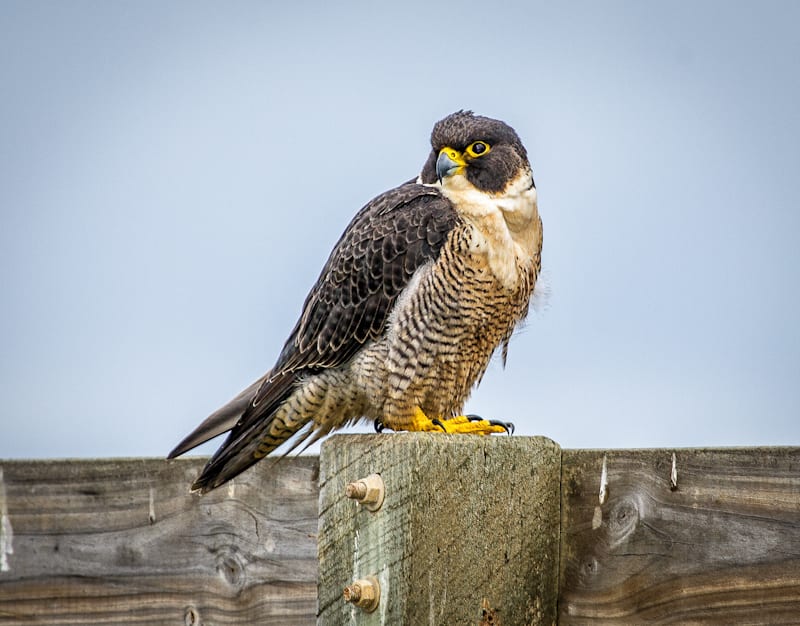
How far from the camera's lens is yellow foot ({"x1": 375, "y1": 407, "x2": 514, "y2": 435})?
3.14 meters

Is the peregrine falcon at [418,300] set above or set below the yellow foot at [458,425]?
above

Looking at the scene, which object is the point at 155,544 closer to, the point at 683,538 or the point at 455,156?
the point at 683,538

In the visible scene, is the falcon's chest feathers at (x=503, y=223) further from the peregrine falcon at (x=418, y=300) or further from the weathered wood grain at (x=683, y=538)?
the weathered wood grain at (x=683, y=538)

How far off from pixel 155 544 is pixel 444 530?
114 centimetres

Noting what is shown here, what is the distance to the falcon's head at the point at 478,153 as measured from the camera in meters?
3.45

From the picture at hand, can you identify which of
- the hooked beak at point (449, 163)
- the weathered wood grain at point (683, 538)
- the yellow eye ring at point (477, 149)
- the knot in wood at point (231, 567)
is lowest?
the knot in wood at point (231, 567)

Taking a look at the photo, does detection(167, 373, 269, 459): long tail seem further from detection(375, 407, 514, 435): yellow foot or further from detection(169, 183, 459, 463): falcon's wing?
detection(375, 407, 514, 435): yellow foot

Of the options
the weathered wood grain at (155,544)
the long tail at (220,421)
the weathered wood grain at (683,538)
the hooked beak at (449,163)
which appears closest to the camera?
the weathered wood grain at (683,538)

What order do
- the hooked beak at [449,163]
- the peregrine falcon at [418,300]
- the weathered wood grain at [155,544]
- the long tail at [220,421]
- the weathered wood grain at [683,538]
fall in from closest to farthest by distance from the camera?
1. the weathered wood grain at [683,538]
2. the weathered wood grain at [155,544]
3. the long tail at [220,421]
4. the peregrine falcon at [418,300]
5. the hooked beak at [449,163]

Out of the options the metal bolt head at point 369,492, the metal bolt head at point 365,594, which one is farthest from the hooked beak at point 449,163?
the metal bolt head at point 365,594

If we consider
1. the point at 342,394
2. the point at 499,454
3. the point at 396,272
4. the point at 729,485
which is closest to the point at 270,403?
the point at 342,394

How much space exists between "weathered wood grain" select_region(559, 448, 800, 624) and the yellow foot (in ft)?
2.80

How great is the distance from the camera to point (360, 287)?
349cm

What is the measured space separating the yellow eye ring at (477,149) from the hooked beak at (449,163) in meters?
0.03
